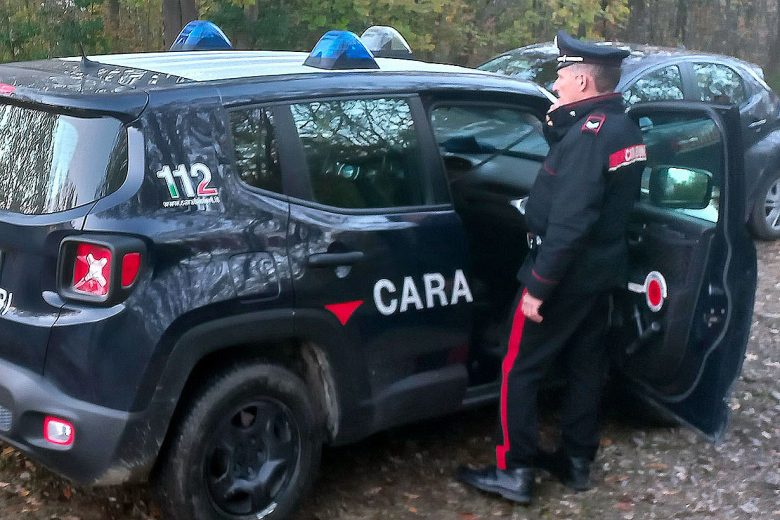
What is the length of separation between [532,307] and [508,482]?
2.59ft

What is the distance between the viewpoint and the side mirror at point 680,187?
4.25 m

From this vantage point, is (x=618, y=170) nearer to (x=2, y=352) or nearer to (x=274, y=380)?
(x=274, y=380)

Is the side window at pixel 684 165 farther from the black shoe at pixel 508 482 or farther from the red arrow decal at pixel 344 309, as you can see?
the red arrow decal at pixel 344 309

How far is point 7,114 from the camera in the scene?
144 inches

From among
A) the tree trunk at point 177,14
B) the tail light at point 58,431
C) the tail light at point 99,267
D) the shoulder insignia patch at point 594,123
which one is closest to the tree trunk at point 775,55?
the tree trunk at point 177,14

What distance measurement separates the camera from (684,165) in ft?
14.6

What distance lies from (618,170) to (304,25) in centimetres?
955

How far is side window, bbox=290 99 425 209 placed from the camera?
12.4ft

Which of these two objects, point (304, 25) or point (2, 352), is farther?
point (304, 25)

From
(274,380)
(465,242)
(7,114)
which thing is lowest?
(274,380)

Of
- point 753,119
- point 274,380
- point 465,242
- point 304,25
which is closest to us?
point 274,380

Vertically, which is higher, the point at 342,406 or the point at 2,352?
the point at 2,352

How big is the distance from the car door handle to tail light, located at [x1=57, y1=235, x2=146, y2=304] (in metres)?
0.66

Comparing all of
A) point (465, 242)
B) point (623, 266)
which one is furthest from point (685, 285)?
point (465, 242)
